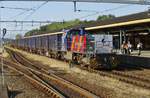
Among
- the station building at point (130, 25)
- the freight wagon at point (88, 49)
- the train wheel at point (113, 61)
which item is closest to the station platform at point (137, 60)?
the station building at point (130, 25)

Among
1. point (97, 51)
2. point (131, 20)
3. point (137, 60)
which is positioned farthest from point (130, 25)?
point (97, 51)

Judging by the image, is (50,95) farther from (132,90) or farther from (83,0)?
(83,0)

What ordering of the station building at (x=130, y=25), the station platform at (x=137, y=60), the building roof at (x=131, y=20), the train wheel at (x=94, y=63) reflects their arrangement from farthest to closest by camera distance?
the station building at (x=130, y=25), the building roof at (x=131, y=20), the station platform at (x=137, y=60), the train wheel at (x=94, y=63)

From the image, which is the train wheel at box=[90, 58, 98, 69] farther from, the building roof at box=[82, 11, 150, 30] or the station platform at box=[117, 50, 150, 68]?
the building roof at box=[82, 11, 150, 30]

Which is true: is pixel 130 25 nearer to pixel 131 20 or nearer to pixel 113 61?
pixel 131 20

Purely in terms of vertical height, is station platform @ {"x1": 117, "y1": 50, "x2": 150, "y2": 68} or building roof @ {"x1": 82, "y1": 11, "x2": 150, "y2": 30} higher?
building roof @ {"x1": 82, "y1": 11, "x2": 150, "y2": 30}

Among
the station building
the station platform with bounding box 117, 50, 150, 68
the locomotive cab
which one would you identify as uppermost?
the station building

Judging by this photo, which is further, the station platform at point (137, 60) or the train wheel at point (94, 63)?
the station platform at point (137, 60)

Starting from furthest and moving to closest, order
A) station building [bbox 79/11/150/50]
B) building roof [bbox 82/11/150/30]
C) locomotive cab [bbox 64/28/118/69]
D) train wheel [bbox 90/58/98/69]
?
station building [bbox 79/11/150/50] < building roof [bbox 82/11/150/30] < locomotive cab [bbox 64/28/118/69] < train wheel [bbox 90/58/98/69]

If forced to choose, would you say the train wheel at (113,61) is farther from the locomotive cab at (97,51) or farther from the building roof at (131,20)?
the building roof at (131,20)

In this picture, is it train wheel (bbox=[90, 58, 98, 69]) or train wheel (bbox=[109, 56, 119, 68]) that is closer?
train wheel (bbox=[90, 58, 98, 69])

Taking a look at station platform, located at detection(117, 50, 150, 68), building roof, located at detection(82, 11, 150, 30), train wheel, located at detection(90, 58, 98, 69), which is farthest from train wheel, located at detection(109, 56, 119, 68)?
building roof, located at detection(82, 11, 150, 30)

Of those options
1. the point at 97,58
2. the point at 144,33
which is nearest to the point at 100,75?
the point at 97,58

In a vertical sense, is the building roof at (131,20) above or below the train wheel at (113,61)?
above
